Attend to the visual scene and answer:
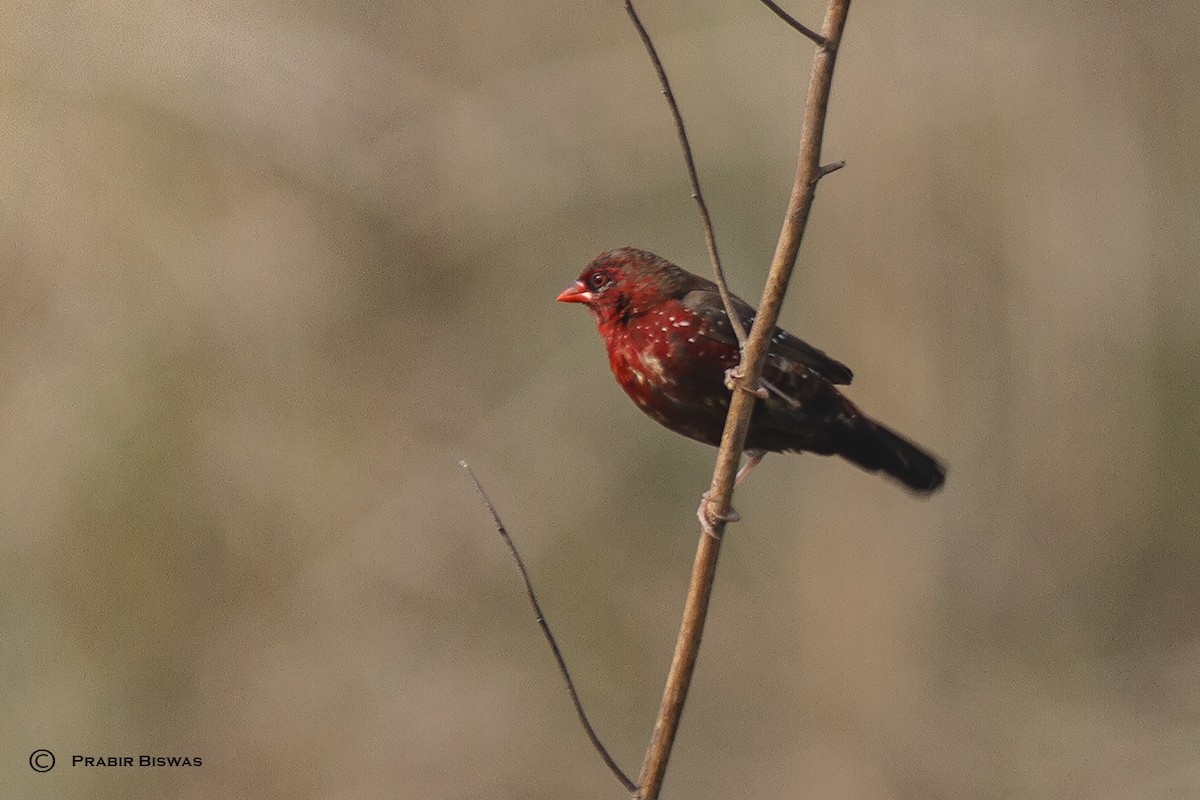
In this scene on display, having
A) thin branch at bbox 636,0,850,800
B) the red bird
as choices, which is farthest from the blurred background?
thin branch at bbox 636,0,850,800

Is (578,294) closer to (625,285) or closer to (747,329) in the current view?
(625,285)

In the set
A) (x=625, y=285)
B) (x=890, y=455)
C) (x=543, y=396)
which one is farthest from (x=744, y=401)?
(x=543, y=396)

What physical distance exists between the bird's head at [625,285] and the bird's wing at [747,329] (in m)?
0.10

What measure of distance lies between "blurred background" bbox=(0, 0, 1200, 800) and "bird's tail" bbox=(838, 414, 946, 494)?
2866 mm

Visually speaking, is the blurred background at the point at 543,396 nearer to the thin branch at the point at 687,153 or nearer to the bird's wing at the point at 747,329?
the bird's wing at the point at 747,329

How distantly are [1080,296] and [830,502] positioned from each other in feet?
6.39

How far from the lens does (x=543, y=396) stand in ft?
28.3

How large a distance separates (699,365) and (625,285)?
1.73ft

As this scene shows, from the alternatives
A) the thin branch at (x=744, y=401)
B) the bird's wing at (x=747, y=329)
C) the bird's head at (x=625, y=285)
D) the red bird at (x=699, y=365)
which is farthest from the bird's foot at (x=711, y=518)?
the bird's head at (x=625, y=285)

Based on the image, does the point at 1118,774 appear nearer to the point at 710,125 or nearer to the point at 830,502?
the point at 830,502

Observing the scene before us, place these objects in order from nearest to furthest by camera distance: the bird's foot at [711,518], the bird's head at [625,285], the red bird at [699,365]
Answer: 1. the bird's foot at [711,518]
2. the red bird at [699,365]
3. the bird's head at [625,285]

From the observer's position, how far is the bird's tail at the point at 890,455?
16.9 feet

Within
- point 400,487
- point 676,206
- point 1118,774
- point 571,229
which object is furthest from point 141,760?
point 1118,774

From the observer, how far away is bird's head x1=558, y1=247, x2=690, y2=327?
15.7 feet
